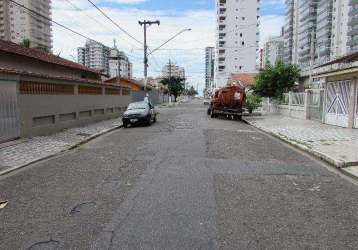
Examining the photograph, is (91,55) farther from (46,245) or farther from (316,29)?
(316,29)

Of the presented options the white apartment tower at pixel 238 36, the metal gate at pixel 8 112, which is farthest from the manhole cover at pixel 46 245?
the white apartment tower at pixel 238 36

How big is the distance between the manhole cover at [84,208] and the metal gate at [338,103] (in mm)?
→ 16842

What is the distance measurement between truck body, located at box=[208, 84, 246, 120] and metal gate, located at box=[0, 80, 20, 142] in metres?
18.9

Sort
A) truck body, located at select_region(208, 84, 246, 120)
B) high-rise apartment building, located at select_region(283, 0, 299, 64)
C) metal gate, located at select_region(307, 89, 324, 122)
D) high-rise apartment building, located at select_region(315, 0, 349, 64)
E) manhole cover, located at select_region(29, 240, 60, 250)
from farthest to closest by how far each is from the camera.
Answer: high-rise apartment building, located at select_region(283, 0, 299, 64), high-rise apartment building, located at select_region(315, 0, 349, 64), truck body, located at select_region(208, 84, 246, 120), metal gate, located at select_region(307, 89, 324, 122), manhole cover, located at select_region(29, 240, 60, 250)

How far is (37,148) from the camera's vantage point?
39.0 ft

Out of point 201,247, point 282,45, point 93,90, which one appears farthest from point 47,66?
point 282,45

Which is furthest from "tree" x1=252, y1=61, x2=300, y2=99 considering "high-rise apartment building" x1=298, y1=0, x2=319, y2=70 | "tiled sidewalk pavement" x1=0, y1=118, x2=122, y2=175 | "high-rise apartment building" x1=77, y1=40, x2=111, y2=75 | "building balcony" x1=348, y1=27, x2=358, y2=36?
"high-rise apartment building" x1=298, y1=0, x2=319, y2=70

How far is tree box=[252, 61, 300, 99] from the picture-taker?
2944 cm

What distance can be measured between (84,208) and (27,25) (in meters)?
37.5

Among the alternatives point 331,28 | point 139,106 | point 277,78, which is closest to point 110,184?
point 139,106

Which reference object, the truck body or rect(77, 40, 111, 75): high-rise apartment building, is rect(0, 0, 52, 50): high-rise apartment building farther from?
the truck body

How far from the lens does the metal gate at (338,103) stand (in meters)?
19.0

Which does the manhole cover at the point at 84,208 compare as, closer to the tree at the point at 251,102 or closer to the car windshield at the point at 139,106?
the car windshield at the point at 139,106

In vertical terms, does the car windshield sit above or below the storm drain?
above
